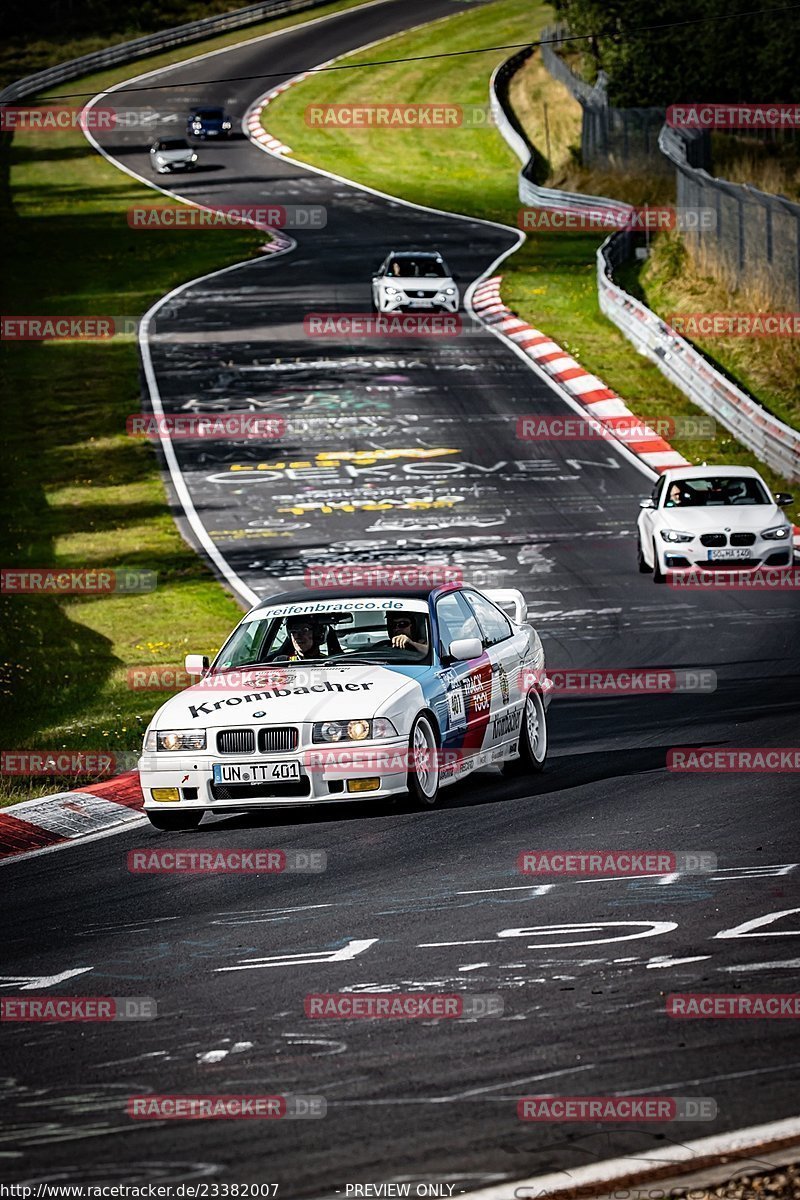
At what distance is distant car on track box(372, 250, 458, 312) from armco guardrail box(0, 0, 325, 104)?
42.4 meters

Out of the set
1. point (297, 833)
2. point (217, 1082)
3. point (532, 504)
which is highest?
point (217, 1082)

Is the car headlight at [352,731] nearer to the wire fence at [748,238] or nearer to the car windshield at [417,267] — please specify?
the wire fence at [748,238]

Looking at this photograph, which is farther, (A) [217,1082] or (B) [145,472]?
(B) [145,472]

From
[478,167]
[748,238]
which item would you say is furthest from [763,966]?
[478,167]

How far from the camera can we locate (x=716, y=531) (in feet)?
70.9

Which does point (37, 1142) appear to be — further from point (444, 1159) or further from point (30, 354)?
point (30, 354)

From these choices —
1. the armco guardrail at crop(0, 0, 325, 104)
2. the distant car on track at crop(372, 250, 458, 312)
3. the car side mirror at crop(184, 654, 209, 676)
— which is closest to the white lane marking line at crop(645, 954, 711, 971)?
the car side mirror at crop(184, 654, 209, 676)

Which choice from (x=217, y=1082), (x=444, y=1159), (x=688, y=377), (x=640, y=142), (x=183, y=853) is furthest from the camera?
(x=640, y=142)

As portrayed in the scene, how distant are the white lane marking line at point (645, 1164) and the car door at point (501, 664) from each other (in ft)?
22.6

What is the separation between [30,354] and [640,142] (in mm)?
21242

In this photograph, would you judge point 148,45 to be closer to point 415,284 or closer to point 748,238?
point 415,284

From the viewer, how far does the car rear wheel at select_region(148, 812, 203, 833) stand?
38.2ft

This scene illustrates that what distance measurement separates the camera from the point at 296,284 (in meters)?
45.9

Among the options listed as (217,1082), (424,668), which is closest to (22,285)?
(424,668)
